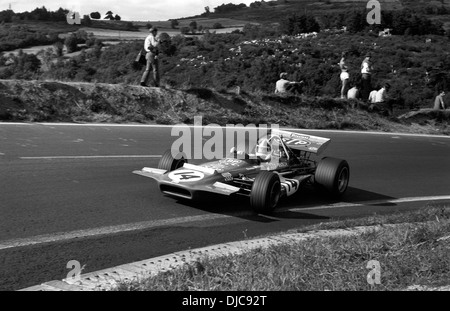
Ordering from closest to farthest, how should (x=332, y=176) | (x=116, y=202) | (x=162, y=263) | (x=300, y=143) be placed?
(x=162, y=263) → (x=116, y=202) → (x=332, y=176) → (x=300, y=143)

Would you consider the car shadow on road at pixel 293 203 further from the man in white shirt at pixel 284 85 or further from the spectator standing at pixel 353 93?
the spectator standing at pixel 353 93

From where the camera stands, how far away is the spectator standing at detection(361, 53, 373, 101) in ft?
68.6

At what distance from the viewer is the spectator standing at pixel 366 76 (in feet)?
68.6

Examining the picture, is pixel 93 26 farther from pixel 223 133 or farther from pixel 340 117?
pixel 223 133

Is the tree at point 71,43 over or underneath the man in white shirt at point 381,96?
over

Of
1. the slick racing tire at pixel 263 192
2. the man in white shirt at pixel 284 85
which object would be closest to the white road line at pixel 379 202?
the slick racing tire at pixel 263 192

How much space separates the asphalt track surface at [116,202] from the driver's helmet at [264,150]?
0.76m

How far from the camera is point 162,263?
5.75 m

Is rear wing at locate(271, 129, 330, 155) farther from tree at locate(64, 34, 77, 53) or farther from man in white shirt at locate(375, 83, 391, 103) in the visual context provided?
tree at locate(64, 34, 77, 53)

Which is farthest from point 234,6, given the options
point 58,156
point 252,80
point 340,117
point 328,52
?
point 58,156

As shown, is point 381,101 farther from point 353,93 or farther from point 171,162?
point 171,162

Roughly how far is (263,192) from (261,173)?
35 centimetres

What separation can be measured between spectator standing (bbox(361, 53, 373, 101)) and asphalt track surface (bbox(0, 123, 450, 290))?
6947 millimetres

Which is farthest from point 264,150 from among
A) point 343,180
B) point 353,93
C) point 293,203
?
point 353,93
